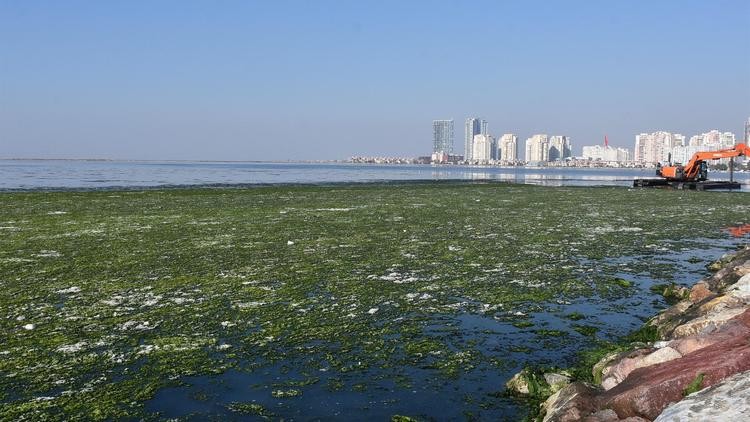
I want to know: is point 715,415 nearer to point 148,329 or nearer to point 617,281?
point 148,329

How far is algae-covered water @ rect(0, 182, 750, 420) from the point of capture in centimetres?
595

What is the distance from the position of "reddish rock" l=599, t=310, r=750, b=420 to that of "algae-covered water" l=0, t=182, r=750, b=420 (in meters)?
1.22

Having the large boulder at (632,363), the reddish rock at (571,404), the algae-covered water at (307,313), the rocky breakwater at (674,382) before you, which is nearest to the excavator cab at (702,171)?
the algae-covered water at (307,313)

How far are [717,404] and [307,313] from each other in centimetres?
634

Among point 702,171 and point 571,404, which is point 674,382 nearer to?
point 571,404

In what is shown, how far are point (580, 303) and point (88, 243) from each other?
1383cm

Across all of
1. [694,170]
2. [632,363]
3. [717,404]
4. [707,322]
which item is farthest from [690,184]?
[717,404]

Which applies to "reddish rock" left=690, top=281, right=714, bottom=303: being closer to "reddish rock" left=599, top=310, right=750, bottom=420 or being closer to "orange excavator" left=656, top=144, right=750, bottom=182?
"reddish rock" left=599, top=310, right=750, bottom=420

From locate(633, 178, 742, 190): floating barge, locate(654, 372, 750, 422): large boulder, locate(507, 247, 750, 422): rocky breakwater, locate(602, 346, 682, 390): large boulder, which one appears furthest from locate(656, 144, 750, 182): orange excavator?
locate(654, 372, 750, 422): large boulder

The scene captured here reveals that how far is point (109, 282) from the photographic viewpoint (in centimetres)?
1108

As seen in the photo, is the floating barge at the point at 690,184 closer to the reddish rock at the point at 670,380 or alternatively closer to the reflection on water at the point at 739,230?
the reflection on water at the point at 739,230

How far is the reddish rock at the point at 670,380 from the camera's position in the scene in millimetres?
4469

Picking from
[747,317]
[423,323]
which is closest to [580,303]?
[423,323]

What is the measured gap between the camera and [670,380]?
460 cm
